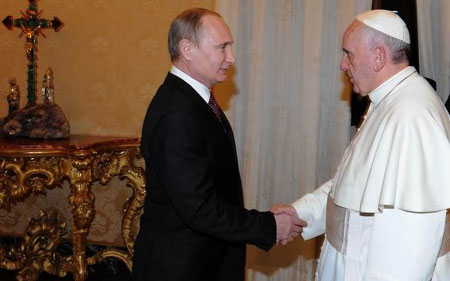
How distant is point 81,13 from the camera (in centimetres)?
455

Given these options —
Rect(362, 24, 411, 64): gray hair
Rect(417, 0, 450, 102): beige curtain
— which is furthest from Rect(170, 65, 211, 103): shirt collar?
Rect(417, 0, 450, 102): beige curtain

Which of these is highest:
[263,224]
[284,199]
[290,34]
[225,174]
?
[290,34]

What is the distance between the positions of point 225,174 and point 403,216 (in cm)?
73

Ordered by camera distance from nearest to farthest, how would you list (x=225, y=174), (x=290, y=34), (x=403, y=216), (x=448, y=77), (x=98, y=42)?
(x=403, y=216) < (x=225, y=174) < (x=448, y=77) < (x=290, y=34) < (x=98, y=42)

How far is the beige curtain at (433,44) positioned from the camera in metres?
3.67

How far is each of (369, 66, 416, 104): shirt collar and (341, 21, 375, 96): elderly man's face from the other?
3 centimetres

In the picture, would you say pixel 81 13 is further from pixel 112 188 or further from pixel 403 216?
pixel 403 216

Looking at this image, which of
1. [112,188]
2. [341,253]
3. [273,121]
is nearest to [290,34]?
[273,121]

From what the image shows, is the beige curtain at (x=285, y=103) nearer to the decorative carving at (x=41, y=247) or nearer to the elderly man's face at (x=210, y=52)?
the decorative carving at (x=41, y=247)

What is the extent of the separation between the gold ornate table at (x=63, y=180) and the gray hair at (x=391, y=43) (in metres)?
2.23

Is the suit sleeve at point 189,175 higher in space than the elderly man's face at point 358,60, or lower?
lower

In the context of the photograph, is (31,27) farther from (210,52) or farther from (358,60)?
(358,60)

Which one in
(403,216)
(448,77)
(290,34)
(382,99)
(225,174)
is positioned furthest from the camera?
(290,34)

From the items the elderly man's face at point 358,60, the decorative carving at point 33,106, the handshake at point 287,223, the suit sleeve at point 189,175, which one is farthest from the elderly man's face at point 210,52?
the decorative carving at point 33,106
